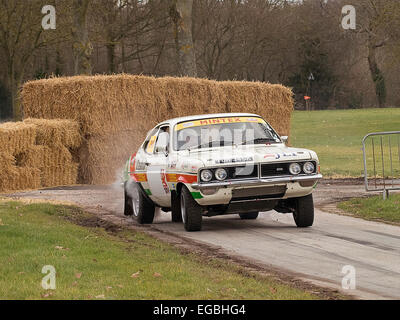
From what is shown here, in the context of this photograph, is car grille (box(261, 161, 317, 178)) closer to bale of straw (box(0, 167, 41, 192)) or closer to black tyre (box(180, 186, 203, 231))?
black tyre (box(180, 186, 203, 231))

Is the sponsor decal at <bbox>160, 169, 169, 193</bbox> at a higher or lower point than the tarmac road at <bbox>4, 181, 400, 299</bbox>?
higher

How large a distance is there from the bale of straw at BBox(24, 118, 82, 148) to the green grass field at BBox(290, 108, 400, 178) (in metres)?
7.20

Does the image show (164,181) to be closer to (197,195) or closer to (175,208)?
(175,208)

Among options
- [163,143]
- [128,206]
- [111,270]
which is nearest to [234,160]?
[163,143]

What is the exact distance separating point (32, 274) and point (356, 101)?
230 feet

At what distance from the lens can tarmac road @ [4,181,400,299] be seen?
8352mm

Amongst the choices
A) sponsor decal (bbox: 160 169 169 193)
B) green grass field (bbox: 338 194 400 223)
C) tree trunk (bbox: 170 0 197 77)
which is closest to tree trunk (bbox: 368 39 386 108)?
tree trunk (bbox: 170 0 197 77)

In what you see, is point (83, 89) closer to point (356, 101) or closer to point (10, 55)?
point (10, 55)

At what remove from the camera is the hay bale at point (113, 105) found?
2266cm

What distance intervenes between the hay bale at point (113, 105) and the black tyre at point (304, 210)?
11048 mm

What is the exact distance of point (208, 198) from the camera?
38.5 feet

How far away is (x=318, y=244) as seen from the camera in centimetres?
1066
